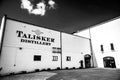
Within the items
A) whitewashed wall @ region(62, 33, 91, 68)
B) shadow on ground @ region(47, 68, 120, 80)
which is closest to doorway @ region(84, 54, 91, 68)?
whitewashed wall @ region(62, 33, 91, 68)

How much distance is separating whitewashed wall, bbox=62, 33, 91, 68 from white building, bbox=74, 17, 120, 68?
8.54 ft

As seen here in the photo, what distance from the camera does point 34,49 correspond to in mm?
13891

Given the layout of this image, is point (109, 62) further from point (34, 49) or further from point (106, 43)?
→ point (34, 49)

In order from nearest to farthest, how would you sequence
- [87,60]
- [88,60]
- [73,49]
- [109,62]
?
[109,62]
[73,49]
[87,60]
[88,60]

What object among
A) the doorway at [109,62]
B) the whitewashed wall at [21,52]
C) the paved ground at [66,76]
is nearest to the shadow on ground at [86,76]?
the paved ground at [66,76]

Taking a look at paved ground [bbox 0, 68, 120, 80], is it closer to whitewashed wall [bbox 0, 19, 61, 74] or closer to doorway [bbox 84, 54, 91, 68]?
whitewashed wall [bbox 0, 19, 61, 74]

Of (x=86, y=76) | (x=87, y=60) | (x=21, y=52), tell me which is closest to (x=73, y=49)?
(x=87, y=60)

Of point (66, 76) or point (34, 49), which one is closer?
point (66, 76)

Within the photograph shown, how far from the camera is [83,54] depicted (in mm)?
21078

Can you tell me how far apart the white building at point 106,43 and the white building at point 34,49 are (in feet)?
14.2

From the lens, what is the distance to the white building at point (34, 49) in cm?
1138

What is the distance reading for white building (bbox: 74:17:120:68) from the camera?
18.0 metres

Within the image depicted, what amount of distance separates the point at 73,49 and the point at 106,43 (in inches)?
308

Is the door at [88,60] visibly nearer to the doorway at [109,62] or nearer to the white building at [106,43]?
the white building at [106,43]
